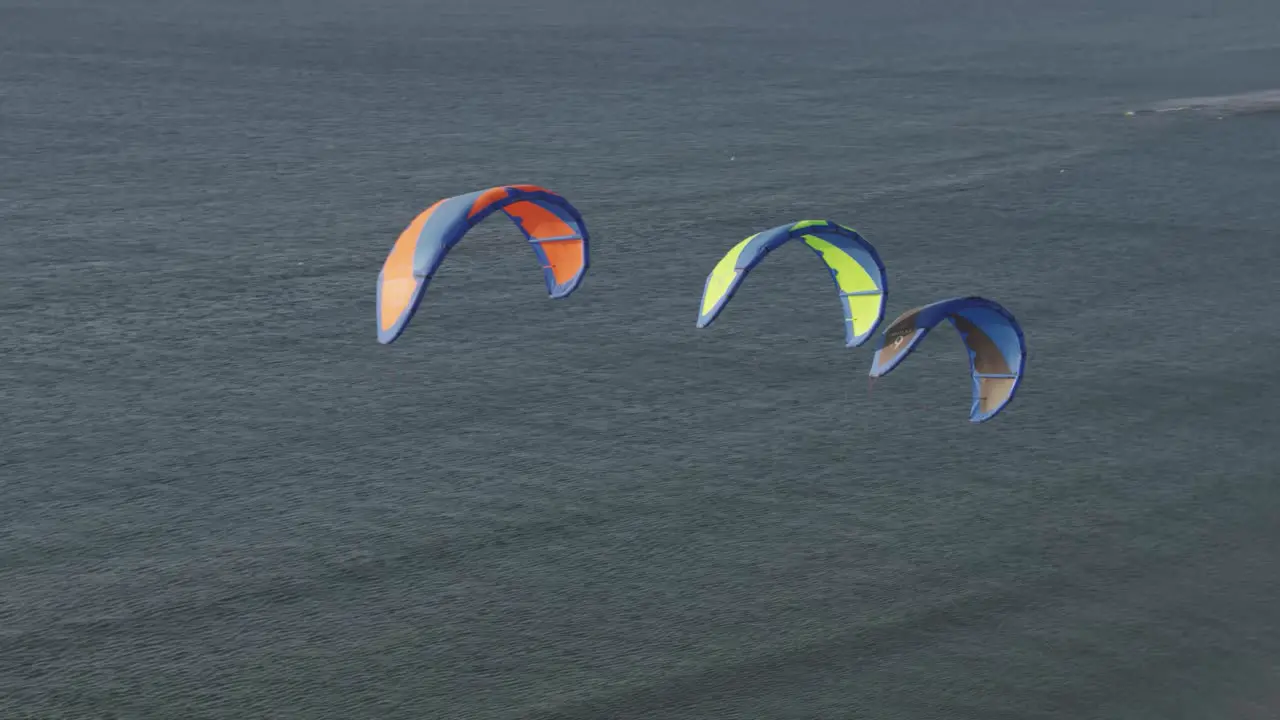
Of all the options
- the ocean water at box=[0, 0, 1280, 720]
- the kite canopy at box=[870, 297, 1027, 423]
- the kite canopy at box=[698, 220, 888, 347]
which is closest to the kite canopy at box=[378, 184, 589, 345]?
the kite canopy at box=[698, 220, 888, 347]

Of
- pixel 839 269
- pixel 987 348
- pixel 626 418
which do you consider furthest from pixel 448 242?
pixel 626 418

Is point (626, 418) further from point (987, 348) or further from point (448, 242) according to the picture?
point (448, 242)

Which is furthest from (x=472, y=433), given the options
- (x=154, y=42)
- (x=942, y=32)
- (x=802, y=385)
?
(x=942, y=32)

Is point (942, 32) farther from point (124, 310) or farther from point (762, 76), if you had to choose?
point (124, 310)

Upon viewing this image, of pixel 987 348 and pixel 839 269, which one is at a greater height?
pixel 839 269

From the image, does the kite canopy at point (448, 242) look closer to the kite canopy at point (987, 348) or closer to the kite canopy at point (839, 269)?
the kite canopy at point (839, 269)

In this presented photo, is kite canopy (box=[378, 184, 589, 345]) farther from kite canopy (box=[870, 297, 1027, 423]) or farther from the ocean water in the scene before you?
the ocean water
